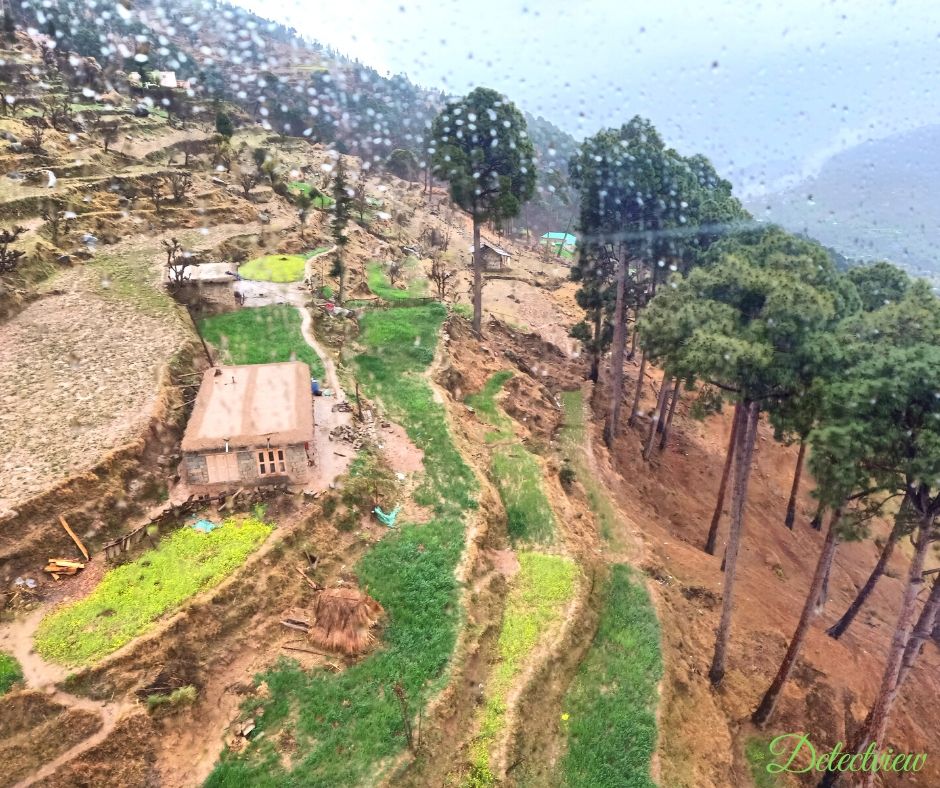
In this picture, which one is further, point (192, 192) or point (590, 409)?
point (192, 192)

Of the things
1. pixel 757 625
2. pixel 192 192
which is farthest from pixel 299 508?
pixel 192 192

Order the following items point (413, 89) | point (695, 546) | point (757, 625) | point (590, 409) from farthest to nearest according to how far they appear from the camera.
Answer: point (413, 89)
point (590, 409)
point (695, 546)
point (757, 625)

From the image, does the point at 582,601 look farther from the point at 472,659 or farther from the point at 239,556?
the point at 239,556

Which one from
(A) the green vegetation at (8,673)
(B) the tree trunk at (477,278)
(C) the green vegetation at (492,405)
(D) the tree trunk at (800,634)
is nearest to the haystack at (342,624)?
(A) the green vegetation at (8,673)

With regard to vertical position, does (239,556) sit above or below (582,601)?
above

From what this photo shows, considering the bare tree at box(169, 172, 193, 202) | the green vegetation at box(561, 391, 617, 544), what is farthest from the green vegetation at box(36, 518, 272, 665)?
the bare tree at box(169, 172, 193, 202)

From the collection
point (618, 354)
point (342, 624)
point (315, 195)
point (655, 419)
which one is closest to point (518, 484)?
point (342, 624)

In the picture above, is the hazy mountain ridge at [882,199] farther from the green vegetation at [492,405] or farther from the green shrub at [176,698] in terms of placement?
the green shrub at [176,698]

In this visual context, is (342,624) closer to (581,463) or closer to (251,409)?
(251,409)
